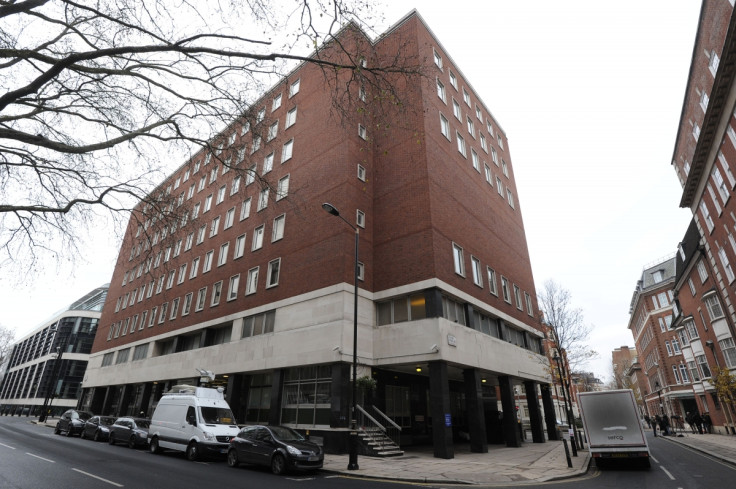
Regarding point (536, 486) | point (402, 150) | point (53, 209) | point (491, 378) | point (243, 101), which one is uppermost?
point (402, 150)

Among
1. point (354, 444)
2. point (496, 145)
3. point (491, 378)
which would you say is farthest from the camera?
point (496, 145)

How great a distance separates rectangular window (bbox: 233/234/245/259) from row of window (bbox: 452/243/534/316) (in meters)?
15.6

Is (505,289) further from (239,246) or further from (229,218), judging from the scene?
(229,218)

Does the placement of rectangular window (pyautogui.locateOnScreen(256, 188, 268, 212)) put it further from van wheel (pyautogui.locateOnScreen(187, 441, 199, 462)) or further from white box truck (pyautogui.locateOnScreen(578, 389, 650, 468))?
white box truck (pyautogui.locateOnScreen(578, 389, 650, 468))

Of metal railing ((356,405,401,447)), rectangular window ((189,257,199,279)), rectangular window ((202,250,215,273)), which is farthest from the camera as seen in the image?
rectangular window ((189,257,199,279))

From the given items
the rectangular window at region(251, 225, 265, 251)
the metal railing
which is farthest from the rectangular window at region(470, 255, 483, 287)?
the rectangular window at region(251, 225, 265, 251)

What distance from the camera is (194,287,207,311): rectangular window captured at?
1179 inches

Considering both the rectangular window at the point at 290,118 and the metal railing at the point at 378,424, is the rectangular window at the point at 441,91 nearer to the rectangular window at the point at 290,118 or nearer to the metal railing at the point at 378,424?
the rectangular window at the point at 290,118

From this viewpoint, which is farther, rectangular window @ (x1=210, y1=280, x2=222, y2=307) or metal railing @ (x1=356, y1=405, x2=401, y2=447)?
rectangular window @ (x1=210, y1=280, x2=222, y2=307)

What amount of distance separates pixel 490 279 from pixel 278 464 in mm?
18684

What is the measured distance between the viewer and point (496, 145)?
37.2 m

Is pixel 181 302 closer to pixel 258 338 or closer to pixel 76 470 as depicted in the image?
pixel 258 338

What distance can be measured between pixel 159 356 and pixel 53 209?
2332 cm

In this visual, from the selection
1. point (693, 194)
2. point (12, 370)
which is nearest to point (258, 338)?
point (693, 194)
